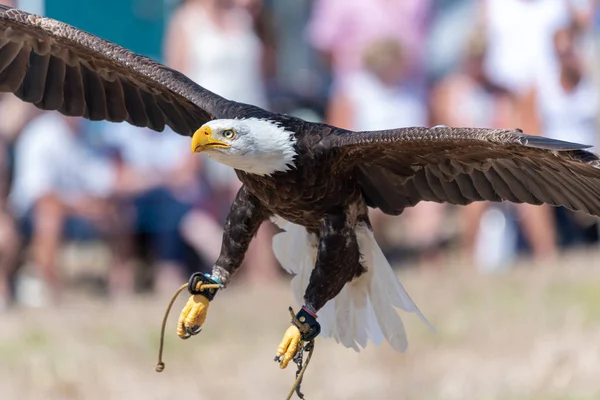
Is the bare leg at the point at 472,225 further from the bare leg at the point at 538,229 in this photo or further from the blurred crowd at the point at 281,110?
the bare leg at the point at 538,229

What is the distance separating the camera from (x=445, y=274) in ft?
38.2

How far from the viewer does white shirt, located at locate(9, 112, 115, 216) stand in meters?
11.0

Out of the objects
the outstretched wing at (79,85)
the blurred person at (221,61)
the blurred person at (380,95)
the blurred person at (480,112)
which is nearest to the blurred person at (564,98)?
the blurred person at (480,112)

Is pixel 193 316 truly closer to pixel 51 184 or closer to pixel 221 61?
pixel 51 184

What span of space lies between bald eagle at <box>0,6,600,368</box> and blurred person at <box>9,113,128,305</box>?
3140 millimetres

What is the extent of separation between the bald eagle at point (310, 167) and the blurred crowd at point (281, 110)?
10.6 feet

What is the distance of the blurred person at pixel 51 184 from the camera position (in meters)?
11.0

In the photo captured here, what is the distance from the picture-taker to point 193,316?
7.11 meters

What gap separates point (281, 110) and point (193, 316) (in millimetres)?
5314

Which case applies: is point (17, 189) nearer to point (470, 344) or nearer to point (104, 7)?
point (104, 7)

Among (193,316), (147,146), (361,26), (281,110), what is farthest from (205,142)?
(281,110)

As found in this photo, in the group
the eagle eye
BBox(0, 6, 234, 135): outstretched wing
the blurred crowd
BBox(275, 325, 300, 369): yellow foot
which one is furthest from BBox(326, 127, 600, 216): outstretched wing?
the blurred crowd

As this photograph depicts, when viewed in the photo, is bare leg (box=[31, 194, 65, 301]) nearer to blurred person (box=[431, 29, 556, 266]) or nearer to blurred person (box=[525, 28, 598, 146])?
blurred person (box=[431, 29, 556, 266])

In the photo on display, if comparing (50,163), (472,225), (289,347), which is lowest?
(289,347)
